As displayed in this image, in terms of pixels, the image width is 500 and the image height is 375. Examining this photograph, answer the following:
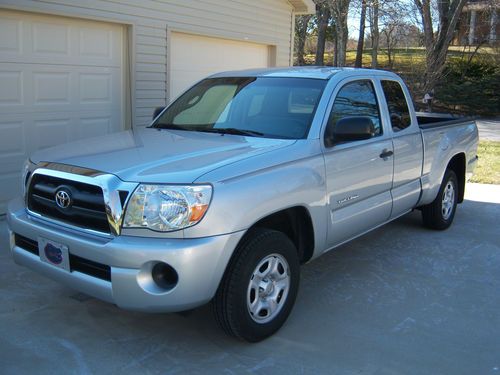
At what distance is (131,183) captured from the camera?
3.26 meters

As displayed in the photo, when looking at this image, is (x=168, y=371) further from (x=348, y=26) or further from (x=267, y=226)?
(x=348, y=26)

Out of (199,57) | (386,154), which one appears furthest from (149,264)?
(199,57)

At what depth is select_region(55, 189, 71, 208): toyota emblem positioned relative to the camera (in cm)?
348

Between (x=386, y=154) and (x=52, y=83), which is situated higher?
(x=52, y=83)

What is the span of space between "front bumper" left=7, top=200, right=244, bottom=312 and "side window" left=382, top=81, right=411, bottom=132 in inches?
104

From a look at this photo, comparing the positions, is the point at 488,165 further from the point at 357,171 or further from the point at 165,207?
the point at 165,207

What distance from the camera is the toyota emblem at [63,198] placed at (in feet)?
11.4

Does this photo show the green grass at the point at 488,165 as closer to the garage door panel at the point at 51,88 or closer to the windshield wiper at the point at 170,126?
the windshield wiper at the point at 170,126

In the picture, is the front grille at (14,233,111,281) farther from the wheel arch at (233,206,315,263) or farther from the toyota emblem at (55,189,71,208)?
the wheel arch at (233,206,315,263)

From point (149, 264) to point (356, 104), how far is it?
2.55 meters

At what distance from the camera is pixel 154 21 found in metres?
8.55

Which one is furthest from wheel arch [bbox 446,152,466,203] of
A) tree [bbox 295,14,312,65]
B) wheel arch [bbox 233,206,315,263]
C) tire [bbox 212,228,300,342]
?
tree [bbox 295,14,312,65]

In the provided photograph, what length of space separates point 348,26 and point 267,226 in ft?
99.0

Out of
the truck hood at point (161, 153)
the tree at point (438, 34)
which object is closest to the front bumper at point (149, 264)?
the truck hood at point (161, 153)
